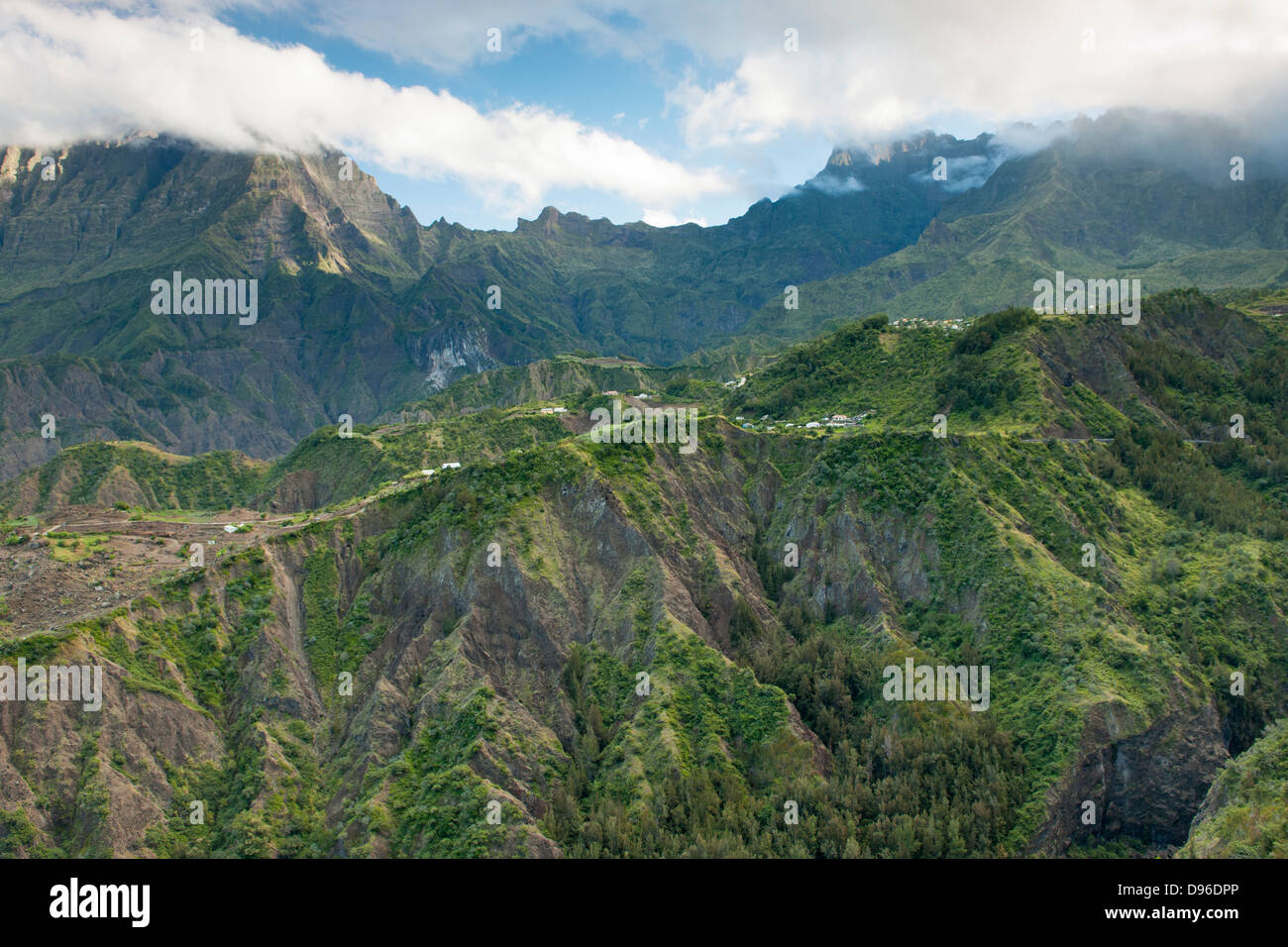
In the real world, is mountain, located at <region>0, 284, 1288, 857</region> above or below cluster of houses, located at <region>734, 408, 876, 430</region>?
below

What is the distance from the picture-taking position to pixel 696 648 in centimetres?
8325

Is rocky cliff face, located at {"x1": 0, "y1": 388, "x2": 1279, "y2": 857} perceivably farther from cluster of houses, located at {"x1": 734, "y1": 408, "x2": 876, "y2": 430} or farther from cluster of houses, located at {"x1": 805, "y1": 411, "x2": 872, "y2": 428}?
cluster of houses, located at {"x1": 734, "y1": 408, "x2": 876, "y2": 430}

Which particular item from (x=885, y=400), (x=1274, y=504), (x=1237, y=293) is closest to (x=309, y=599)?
(x=885, y=400)

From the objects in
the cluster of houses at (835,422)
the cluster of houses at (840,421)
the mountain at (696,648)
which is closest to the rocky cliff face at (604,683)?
the mountain at (696,648)

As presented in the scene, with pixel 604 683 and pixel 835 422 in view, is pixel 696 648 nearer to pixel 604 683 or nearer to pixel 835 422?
pixel 604 683

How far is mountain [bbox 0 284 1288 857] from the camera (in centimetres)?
6800

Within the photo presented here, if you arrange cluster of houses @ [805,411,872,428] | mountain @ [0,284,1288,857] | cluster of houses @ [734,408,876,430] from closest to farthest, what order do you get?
1. mountain @ [0,284,1288,857]
2. cluster of houses @ [805,411,872,428]
3. cluster of houses @ [734,408,876,430]

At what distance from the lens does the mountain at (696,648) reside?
6800 cm

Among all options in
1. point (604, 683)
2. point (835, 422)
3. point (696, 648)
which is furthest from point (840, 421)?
point (604, 683)

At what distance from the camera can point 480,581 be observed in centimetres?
8506

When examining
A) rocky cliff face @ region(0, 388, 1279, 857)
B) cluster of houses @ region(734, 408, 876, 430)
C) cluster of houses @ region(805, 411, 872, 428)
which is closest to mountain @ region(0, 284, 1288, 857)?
rocky cliff face @ region(0, 388, 1279, 857)

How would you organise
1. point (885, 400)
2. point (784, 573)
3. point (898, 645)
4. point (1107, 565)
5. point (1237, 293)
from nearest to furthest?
point (898, 645), point (1107, 565), point (784, 573), point (885, 400), point (1237, 293)

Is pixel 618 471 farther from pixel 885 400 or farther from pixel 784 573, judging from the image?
pixel 885 400

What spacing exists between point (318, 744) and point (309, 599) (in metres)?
16.4
